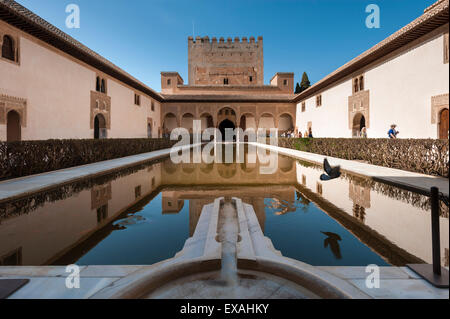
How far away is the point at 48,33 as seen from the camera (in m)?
8.62

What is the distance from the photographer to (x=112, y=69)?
13.2 meters

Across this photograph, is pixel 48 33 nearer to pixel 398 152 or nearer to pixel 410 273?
pixel 410 273

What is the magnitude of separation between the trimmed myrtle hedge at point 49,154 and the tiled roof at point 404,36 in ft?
36.9

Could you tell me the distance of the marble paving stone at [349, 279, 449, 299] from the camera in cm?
149

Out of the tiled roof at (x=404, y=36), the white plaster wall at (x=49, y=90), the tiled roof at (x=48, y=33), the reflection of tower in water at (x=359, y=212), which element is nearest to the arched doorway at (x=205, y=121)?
the tiled roof at (x=48, y=33)

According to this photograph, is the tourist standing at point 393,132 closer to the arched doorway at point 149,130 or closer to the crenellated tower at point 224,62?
the arched doorway at point 149,130

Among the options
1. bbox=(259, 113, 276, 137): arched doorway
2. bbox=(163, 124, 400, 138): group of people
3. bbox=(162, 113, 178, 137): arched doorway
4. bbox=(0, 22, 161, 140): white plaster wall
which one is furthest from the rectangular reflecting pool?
bbox=(259, 113, 276, 137): arched doorway

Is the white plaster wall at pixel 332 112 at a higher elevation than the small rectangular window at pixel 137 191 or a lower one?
higher

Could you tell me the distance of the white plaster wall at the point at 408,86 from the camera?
8.05 metres

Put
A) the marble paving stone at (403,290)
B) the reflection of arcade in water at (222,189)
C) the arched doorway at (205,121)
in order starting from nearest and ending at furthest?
the marble paving stone at (403,290) → the reflection of arcade in water at (222,189) → the arched doorway at (205,121)

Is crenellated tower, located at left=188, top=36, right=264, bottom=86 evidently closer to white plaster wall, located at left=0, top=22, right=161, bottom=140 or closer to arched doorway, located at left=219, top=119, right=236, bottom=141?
arched doorway, located at left=219, top=119, right=236, bottom=141

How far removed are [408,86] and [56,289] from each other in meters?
11.4

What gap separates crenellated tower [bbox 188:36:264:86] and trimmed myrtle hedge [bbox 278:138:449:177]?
74.9 feet
